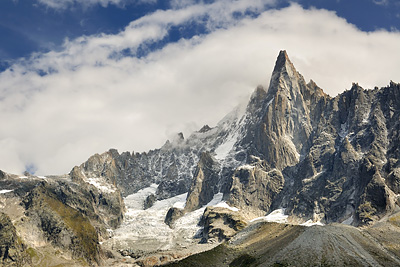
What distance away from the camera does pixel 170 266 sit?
196 meters

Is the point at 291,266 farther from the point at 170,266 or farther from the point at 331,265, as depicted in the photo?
the point at 170,266

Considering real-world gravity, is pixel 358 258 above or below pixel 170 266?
below

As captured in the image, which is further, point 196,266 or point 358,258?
point 196,266

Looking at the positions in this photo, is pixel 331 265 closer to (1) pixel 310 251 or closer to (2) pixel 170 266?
(1) pixel 310 251

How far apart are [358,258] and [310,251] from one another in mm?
17884

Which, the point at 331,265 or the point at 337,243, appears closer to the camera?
the point at 331,265

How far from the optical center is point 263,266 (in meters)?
188

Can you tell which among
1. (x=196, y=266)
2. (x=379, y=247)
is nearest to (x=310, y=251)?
(x=379, y=247)

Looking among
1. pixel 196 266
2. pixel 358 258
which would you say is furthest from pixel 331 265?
pixel 196 266

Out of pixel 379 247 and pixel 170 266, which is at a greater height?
pixel 170 266

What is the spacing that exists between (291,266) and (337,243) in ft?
79.8

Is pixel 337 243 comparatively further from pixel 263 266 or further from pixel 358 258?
pixel 263 266

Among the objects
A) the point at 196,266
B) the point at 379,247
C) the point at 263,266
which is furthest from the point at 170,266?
the point at 379,247

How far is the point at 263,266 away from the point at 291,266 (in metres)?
11.1
